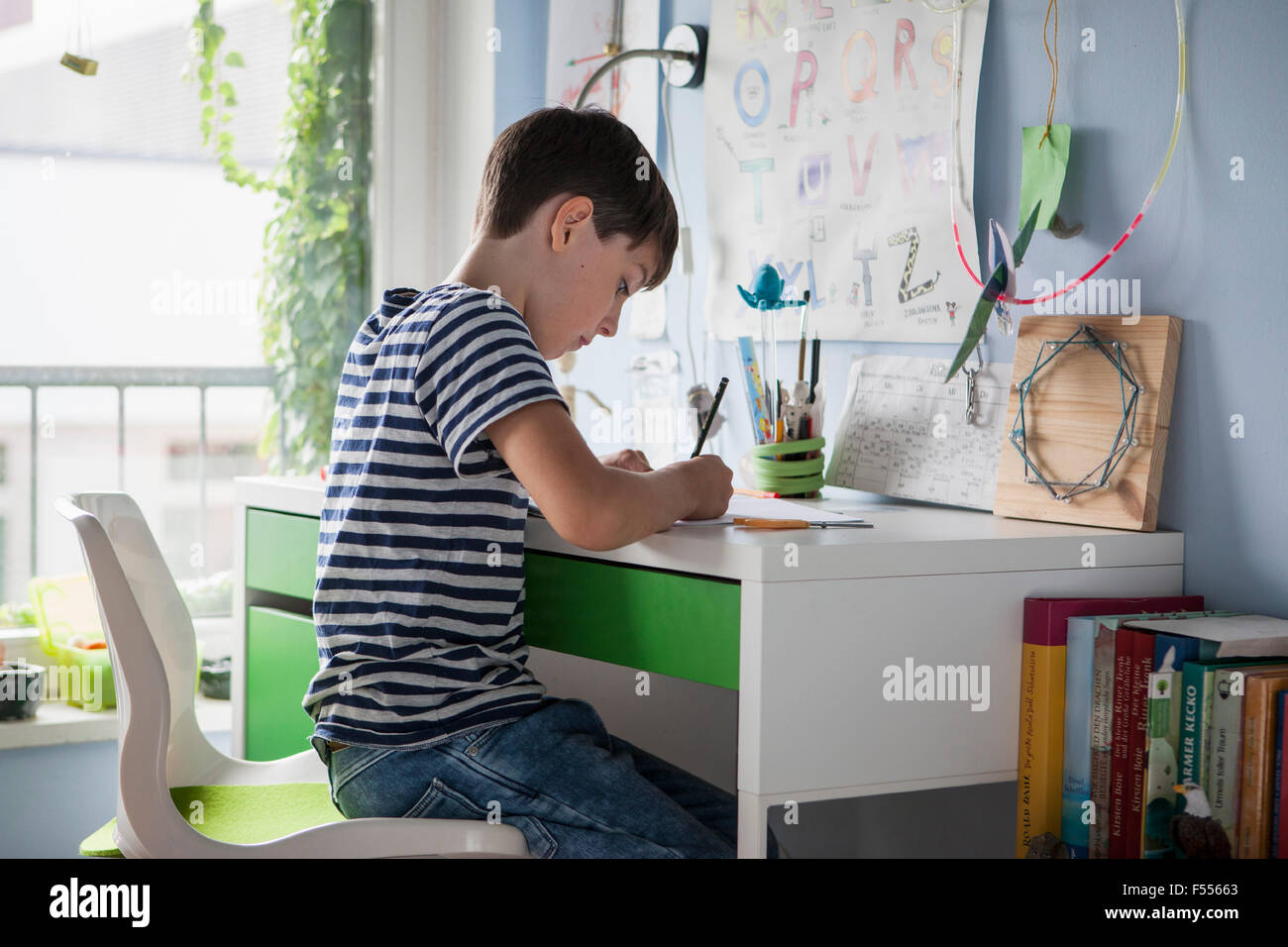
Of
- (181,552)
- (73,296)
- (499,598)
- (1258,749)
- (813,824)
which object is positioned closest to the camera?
(1258,749)

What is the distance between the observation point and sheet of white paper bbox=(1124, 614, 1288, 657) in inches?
44.8

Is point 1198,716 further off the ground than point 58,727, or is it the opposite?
point 1198,716

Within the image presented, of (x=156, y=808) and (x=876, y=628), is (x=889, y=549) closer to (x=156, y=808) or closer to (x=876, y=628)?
(x=876, y=628)

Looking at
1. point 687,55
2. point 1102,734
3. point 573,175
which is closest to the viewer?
point 1102,734

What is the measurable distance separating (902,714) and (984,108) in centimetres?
79

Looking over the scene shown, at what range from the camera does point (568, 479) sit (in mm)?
1109

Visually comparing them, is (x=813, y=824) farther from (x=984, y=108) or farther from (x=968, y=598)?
(x=984, y=108)

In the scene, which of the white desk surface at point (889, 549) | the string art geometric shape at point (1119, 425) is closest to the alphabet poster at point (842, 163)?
the string art geometric shape at point (1119, 425)

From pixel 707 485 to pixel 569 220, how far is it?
29cm

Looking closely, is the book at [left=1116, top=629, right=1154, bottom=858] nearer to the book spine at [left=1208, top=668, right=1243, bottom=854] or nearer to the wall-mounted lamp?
the book spine at [left=1208, top=668, right=1243, bottom=854]

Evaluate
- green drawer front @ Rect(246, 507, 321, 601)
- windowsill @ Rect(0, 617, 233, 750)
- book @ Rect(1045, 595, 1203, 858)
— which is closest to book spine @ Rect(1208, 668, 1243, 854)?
book @ Rect(1045, 595, 1203, 858)

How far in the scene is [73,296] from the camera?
249cm

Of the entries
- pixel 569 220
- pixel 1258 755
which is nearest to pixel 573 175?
pixel 569 220
